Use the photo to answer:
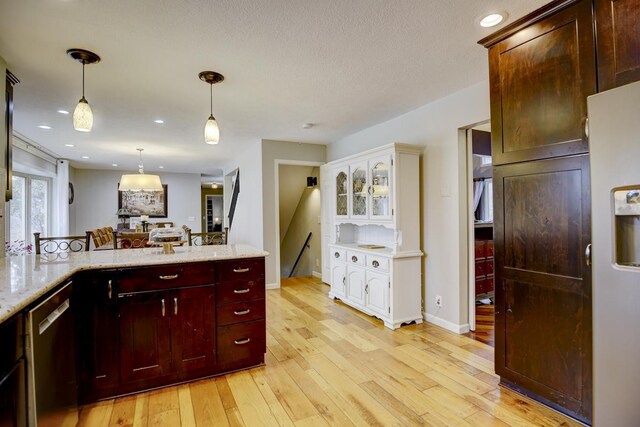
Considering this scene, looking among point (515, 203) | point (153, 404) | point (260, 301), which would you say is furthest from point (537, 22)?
point (153, 404)

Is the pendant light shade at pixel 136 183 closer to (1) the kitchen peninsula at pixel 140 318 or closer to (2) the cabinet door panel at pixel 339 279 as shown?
(1) the kitchen peninsula at pixel 140 318

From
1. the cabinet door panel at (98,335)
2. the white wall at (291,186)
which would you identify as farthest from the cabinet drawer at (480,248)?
the cabinet door panel at (98,335)

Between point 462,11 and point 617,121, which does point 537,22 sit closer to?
point 462,11

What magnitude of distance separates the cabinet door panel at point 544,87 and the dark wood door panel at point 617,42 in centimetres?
4

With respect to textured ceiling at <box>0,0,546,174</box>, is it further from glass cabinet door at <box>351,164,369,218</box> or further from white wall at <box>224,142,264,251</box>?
white wall at <box>224,142,264,251</box>

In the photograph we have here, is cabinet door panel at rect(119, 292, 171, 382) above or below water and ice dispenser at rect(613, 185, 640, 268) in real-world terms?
below

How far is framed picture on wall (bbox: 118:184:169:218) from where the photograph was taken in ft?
27.2

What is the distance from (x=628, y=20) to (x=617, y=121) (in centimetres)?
53

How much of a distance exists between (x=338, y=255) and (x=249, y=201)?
2.29 m

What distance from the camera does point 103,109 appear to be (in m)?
3.56

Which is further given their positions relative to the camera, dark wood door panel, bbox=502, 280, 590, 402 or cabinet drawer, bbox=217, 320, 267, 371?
cabinet drawer, bbox=217, 320, 267, 371

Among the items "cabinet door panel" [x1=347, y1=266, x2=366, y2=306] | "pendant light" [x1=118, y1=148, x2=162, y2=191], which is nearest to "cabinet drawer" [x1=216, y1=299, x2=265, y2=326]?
"cabinet door panel" [x1=347, y1=266, x2=366, y2=306]

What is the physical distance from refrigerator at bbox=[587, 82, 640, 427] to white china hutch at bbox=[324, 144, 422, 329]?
6.28ft

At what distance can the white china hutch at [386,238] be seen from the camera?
11.1 feet
